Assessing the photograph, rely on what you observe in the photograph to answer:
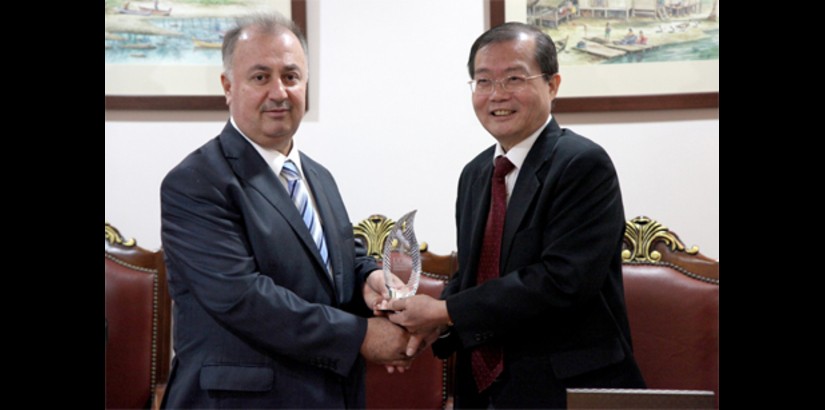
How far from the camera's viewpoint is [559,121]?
1823 mm

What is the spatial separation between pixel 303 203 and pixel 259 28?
0.37 metres

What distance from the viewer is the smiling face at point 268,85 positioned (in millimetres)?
1674

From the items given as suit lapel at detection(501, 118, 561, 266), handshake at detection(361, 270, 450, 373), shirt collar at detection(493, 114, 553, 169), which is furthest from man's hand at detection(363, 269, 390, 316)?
shirt collar at detection(493, 114, 553, 169)

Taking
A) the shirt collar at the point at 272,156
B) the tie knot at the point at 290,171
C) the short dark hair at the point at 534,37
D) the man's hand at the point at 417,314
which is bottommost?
the man's hand at the point at 417,314

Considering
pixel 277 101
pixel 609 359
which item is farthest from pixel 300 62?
pixel 609 359

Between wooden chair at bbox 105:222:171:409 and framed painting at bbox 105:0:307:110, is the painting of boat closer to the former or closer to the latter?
framed painting at bbox 105:0:307:110

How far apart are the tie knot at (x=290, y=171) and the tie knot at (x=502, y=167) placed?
415mm

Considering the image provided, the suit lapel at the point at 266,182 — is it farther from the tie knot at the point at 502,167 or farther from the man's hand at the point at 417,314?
the tie knot at the point at 502,167

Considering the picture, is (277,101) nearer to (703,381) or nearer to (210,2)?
(210,2)

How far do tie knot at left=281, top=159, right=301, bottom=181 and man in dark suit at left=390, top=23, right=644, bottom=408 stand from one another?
1.13ft

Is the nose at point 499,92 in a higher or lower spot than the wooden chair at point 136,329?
higher

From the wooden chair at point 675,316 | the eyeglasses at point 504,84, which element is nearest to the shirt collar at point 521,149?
the eyeglasses at point 504,84

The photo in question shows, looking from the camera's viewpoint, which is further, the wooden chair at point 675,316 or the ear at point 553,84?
the wooden chair at point 675,316
